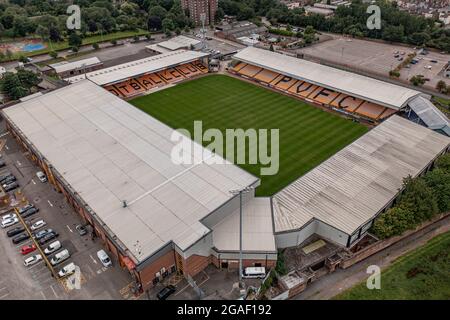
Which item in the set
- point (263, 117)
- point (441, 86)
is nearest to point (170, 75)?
point (263, 117)

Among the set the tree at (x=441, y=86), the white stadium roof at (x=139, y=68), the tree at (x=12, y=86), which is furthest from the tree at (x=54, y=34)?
the tree at (x=441, y=86)

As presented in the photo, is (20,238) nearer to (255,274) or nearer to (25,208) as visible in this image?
(25,208)

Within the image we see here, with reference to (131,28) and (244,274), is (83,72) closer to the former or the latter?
(131,28)

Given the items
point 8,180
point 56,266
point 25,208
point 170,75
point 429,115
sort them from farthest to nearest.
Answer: point 170,75, point 429,115, point 8,180, point 25,208, point 56,266

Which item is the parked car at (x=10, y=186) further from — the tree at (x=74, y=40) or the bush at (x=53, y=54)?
the tree at (x=74, y=40)

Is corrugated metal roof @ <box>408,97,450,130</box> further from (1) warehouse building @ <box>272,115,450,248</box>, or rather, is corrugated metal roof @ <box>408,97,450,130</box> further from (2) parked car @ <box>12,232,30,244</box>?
(2) parked car @ <box>12,232,30,244</box>
